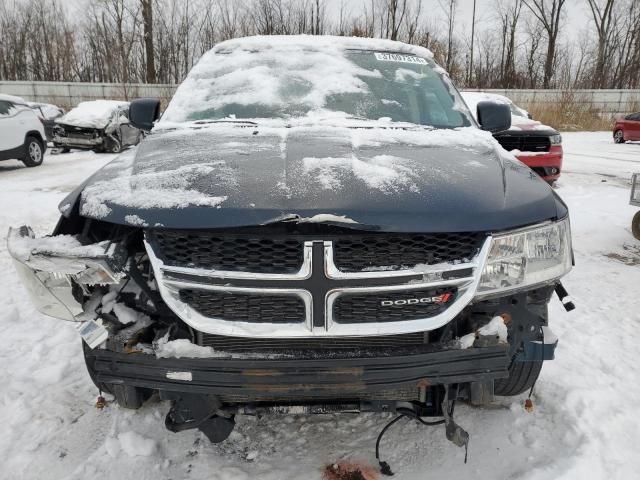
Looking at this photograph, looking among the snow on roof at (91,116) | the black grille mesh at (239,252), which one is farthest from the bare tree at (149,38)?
the black grille mesh at (239,252)

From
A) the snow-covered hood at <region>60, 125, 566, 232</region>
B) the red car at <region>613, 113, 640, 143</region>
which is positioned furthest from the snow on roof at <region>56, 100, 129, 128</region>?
the red car at <region>613, 113, 640, 143</region>

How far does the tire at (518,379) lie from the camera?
2.13 m

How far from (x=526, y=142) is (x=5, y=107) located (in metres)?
9.99

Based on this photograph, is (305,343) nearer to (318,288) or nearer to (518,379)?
(318,288)

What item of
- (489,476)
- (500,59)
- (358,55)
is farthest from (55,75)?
(489,476)

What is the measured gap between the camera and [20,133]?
10.5m

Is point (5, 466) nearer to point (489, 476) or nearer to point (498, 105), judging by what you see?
point (489, 476)

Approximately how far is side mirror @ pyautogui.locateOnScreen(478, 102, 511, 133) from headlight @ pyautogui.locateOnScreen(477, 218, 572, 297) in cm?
131

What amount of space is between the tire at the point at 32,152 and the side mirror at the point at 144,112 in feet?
30.2

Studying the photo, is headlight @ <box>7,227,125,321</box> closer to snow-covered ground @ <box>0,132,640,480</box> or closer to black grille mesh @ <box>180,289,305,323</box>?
black grille mesh @ <box>180,289,305,323</box>

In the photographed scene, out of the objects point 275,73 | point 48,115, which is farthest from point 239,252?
point 48,115

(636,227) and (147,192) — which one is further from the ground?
(147,192)

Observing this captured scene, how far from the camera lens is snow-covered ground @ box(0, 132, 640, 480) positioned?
204 cm

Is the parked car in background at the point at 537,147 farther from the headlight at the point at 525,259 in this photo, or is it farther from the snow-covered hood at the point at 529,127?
the headlight at the point at 525,259
